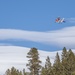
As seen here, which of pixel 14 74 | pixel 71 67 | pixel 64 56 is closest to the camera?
pixel 71 67

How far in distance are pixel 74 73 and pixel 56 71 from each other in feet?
28.7

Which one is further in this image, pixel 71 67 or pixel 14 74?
pixel 14 74

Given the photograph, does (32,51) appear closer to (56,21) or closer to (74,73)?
(74,73)

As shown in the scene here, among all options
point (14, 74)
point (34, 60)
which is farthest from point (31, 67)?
point (14, 74)

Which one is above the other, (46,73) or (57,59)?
(57,59)

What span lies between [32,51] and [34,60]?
2309 mm


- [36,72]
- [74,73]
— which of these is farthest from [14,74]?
[74,73]

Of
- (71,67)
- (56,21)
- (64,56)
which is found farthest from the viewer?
(64,56)

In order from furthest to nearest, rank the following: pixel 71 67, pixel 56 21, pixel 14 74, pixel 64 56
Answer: pixel 14 74 < pixel 64 56 < pixel 71 67 < pixel 56 21

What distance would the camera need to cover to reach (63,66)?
13412 cm

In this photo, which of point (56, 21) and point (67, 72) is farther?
point (67, 72)

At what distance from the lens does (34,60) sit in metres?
134

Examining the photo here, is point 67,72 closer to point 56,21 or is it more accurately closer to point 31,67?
point 31,67

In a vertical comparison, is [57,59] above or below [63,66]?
above
